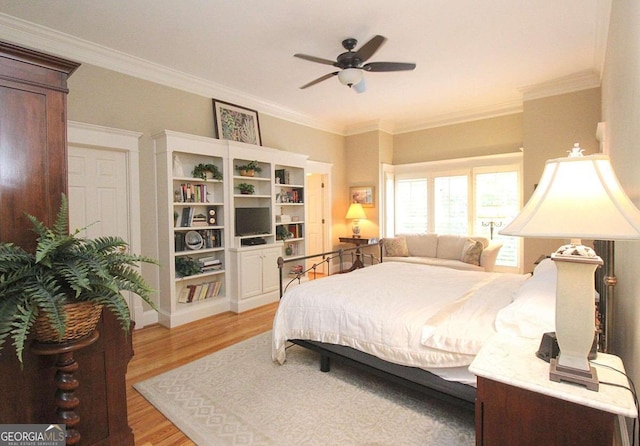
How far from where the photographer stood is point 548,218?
1081 mm

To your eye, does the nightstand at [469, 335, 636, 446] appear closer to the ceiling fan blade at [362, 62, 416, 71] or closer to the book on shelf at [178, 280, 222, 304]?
the ceiling fan blade at [362, 62, 416, 71]

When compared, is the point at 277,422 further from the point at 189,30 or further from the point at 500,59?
the point at 500,59

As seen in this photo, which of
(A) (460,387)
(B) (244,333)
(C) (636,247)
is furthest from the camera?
(B) (244,333)

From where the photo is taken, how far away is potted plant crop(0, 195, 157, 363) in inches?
43.9

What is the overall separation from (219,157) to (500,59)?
12.0 feet

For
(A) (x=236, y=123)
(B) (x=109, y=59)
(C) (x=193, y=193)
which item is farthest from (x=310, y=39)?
(C) (x=193, y=193)

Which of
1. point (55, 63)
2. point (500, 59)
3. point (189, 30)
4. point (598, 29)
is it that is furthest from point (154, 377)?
point (598, 29)

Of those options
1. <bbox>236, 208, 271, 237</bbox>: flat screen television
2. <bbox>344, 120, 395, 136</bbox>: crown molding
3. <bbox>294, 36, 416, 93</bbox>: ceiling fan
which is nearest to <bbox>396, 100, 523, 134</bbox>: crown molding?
<bbox>344, 120, 395, 136</bbox>: crown molding

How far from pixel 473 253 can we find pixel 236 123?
13.4ft

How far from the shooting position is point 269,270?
4.77 meters

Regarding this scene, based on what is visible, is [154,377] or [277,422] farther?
[154,377]

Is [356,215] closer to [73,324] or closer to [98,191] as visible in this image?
[98,191]

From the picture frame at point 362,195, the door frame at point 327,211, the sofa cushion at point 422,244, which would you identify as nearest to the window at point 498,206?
the sofa cushion at point 422,244

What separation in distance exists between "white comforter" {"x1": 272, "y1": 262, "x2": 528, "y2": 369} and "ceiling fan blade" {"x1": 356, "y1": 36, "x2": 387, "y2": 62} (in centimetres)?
204
